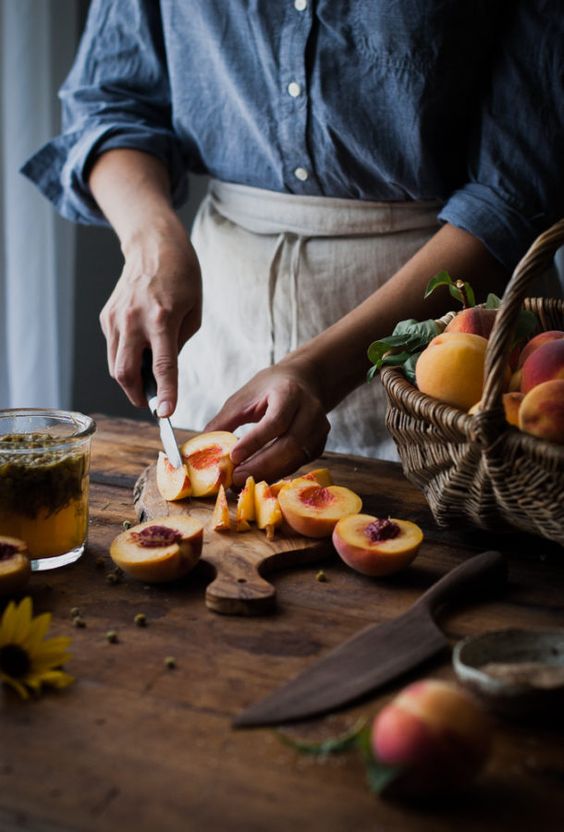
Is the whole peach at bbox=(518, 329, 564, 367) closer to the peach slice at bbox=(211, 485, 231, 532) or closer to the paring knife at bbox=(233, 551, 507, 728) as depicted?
the paring knife at bbox=(233, 551, 507, 728)

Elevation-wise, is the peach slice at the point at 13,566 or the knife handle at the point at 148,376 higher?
the knife handle at the point at 148,376

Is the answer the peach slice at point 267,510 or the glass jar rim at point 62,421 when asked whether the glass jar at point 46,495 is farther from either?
the peach slice at point 267,510

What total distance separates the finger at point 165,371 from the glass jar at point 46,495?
208 mm

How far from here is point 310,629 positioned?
97 centimetres

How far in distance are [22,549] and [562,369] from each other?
1.95 feet

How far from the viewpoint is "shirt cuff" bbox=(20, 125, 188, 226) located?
169 centimetres

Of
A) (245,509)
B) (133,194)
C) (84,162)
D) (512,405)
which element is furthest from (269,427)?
(84,162)

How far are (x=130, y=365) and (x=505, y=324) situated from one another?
605 mm

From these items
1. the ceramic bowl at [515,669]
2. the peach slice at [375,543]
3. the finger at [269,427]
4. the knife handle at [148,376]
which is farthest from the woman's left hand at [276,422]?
the ceramic bowl at [515,669]

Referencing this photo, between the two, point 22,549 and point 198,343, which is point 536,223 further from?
point 22,549

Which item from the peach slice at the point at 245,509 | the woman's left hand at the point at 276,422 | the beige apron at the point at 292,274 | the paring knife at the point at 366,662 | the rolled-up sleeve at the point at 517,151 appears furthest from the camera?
the beige apron at the point at 292,274

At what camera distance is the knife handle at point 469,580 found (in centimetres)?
98

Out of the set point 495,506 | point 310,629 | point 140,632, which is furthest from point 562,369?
point 140,632

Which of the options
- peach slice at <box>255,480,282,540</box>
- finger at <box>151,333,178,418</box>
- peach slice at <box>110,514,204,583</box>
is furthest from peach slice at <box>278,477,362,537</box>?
finger at <box>151,333,178,418</box>
